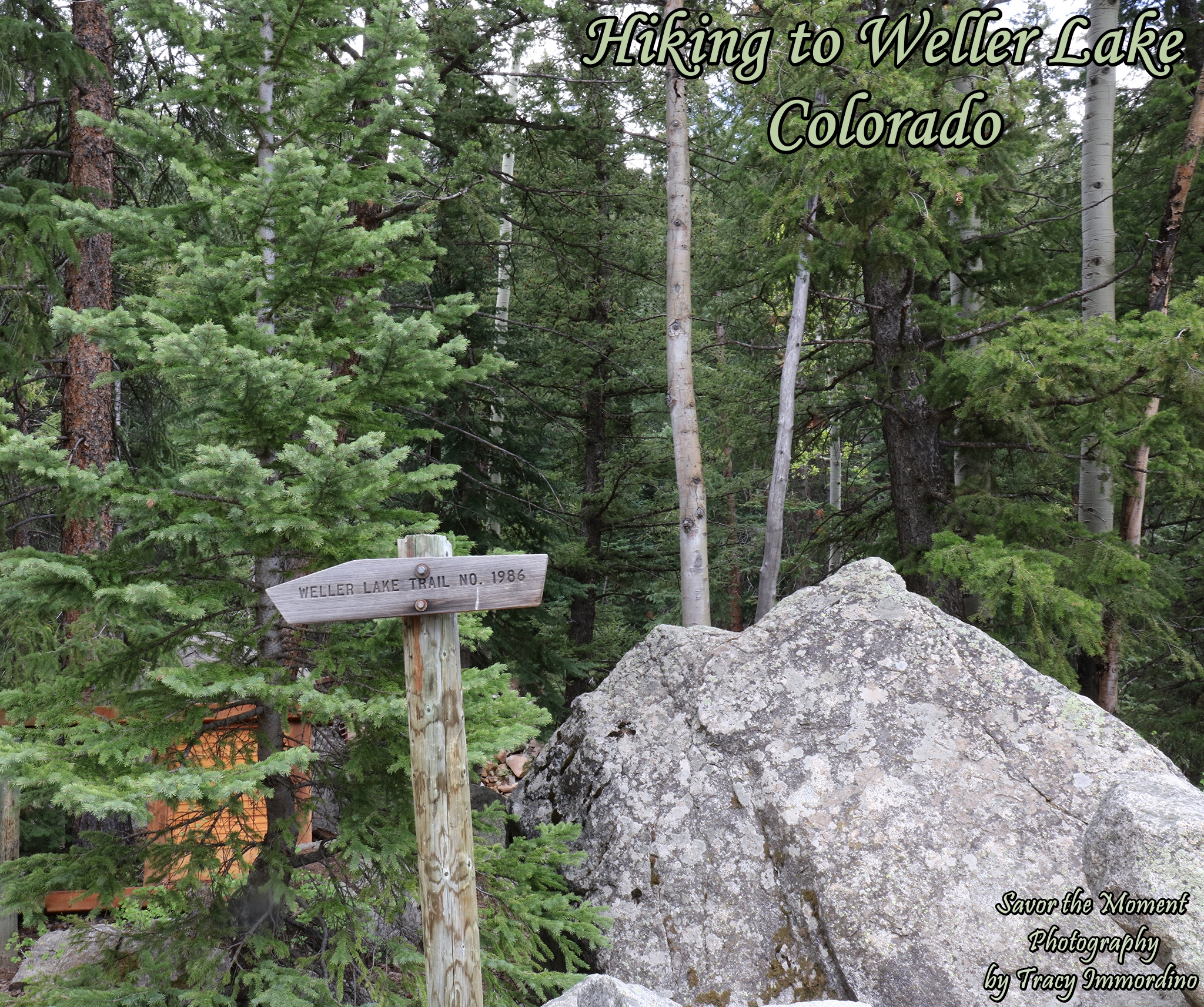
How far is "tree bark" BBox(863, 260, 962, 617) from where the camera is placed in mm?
7734

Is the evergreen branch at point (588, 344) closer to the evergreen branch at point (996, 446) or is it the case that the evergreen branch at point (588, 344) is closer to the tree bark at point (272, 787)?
the evergreen branch at point (996, 446)

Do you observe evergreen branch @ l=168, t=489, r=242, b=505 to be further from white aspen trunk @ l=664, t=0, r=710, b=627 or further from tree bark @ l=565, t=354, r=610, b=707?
tree bark @ l=565, t=354, r=610, b=707

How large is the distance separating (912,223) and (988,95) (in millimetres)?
1142

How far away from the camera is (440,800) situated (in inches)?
147

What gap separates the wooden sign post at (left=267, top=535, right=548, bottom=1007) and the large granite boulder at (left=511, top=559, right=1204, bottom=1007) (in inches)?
61.3

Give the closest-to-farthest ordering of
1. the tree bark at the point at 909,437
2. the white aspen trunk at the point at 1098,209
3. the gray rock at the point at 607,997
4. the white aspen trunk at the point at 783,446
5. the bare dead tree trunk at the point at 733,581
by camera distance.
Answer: the gray rock at the point at 607,997, the white aspen trunk at the point at 1098,209, the tree bark at the point at 909,437, the white aspen trunk at the point at 783,446, the bare dead tree trunk at the point at 733,581

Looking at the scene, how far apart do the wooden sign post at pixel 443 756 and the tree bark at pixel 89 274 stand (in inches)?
182

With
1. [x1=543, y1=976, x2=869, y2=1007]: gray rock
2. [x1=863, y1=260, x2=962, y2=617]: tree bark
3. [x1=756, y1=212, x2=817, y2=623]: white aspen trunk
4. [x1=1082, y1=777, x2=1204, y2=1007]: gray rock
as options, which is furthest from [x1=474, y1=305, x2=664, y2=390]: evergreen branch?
[x1=1082, y1=777, x2=1204, y2=1007]: gray rock

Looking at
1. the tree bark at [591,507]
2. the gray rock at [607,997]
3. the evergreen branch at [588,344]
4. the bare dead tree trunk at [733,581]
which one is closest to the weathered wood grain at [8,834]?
the gray rock at [607,997]

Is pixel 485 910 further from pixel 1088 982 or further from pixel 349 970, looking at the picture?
pixel 1088 982

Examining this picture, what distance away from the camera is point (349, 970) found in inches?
198

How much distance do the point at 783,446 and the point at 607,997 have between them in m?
5.62

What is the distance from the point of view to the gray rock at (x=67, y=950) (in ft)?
14.5

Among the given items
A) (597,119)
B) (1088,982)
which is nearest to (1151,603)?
(1088,982)
